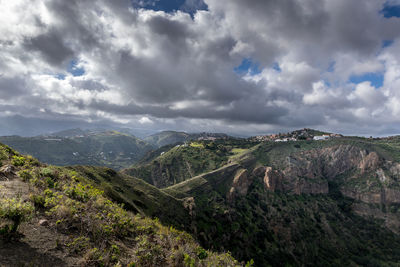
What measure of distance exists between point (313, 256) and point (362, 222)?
84954mm

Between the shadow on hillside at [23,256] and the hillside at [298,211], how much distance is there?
2340 inches

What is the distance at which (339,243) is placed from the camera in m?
130

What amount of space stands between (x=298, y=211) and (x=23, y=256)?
182m

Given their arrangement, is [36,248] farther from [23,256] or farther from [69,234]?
[69,234]

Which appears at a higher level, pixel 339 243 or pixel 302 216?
pixel 302 216

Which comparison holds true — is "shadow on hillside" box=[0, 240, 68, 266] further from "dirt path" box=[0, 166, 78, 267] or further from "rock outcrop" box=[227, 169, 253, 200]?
"rock outcrop" box=[227, 169, 253, 200]

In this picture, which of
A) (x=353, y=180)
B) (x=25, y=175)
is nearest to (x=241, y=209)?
(x=25, y=175)

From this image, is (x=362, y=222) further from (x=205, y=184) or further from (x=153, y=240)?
(x=153, y=240)

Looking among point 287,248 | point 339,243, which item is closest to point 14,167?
point 287,248

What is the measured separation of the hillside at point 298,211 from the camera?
96625 millimetres

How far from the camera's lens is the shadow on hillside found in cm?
603

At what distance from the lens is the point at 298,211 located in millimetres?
149375

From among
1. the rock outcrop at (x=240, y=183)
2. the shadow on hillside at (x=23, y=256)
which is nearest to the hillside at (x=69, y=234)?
the shadow on hillside at (x=23, y=256)

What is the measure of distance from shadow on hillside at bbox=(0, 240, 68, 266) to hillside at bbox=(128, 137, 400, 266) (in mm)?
59424
